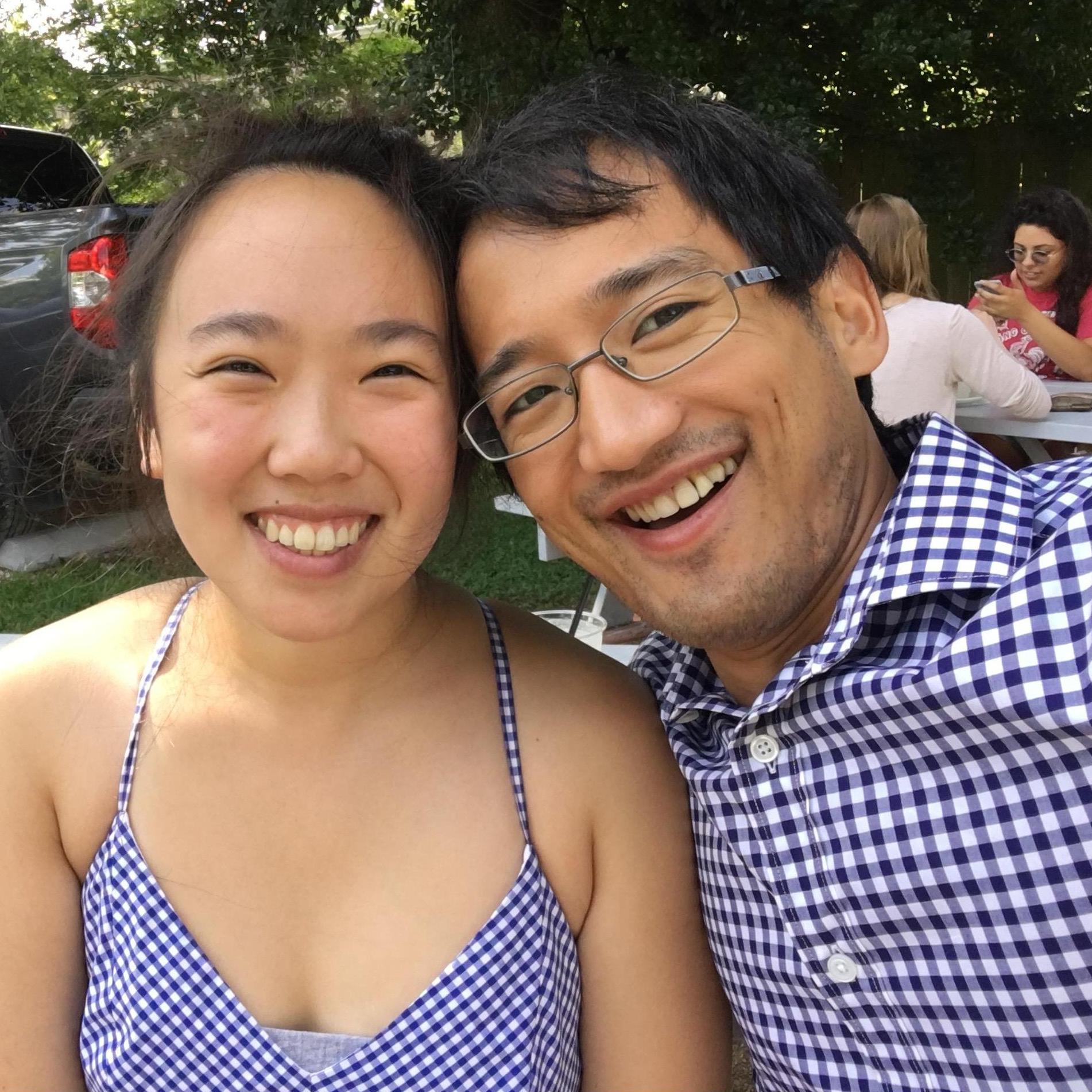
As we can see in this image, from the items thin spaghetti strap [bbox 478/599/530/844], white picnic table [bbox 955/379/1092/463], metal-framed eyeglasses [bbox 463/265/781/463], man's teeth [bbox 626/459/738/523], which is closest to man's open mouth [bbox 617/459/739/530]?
man's teeth [bbox 626/459/738/523]

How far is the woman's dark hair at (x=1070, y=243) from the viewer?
217 inches

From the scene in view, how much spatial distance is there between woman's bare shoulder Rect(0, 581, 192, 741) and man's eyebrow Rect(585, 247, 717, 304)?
93 cm

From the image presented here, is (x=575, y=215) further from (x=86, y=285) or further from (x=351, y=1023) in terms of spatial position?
(x=86, y=285)

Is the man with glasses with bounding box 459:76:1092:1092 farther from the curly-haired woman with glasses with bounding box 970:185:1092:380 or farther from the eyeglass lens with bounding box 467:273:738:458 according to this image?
the curly-haired woman with glasses with bounding box 970:185:1092:380

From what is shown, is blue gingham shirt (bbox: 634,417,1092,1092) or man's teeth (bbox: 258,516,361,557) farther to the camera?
man's teeth (bbox: 258,516,361,557)

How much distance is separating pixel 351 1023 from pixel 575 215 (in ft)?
3.82

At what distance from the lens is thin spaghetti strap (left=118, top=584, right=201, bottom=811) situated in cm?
165

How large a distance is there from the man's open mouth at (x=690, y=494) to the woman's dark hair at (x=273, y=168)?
344 mm

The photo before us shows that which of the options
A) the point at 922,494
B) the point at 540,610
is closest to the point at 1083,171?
the point at 540,610

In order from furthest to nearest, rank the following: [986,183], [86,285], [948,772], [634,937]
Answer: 1. [986,183]
2. [86,285]
3. [634,937]
4. [948,772]

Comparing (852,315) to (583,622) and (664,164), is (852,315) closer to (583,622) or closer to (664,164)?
(664,164)

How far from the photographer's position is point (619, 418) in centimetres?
148

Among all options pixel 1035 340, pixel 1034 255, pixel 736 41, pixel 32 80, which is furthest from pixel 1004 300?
pixel 32 80

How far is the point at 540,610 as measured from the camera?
499 centimetres
